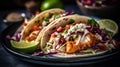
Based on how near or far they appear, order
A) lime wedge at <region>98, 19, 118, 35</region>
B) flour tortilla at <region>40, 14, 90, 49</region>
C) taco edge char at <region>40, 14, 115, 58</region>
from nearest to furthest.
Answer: taco edge char at <region>40, 14, 115, 58</region>
flour tortilla at <region>40, 14, 90, 49</region>
lime wedge at <region>98, 19, 118, 35</region>

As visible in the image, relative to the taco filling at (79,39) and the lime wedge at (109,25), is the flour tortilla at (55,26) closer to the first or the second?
the taco filling at (79,39)

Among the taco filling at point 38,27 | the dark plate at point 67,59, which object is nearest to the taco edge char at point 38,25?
the taco filling at point 38,27

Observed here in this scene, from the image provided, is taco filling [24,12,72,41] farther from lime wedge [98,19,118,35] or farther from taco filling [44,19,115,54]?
lime wedge [98,19,118,35]

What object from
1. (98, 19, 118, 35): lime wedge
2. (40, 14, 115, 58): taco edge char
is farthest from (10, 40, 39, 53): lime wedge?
(98, 19, 118, 35): lime wedge

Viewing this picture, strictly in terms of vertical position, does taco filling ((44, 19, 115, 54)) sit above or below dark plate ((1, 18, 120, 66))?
above

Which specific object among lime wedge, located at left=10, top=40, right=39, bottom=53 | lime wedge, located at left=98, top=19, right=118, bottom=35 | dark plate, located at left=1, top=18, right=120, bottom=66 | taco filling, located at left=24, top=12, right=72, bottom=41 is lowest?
dark plate, located at left=1, top=18, right=120, bottom=66

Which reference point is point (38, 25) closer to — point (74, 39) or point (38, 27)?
point (38, 27)

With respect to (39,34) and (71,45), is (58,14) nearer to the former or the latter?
(39,34)

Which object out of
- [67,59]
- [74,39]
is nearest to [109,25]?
[74,39]
